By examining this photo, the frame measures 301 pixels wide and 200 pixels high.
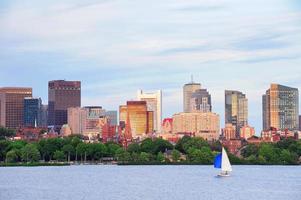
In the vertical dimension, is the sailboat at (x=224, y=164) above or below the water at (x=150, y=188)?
above

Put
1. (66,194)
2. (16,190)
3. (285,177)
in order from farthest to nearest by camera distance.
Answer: (285,177), (16,190), (66,194)

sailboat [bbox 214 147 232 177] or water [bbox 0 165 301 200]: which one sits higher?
sailboat [bbox 214 147 232 177]

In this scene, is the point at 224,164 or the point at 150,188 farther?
the point at 224,164

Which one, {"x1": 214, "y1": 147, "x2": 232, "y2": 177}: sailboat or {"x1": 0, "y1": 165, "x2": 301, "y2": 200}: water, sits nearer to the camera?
{"x1": 0, "y1": 165, "x2": 301, "y2": 200}: water

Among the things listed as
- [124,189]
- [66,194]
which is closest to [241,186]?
[124,189]

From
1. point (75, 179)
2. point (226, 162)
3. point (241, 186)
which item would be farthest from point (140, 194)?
point (226, 162)

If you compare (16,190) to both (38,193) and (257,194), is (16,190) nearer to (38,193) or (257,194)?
(38,193)

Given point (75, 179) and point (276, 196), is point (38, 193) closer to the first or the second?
point (276, 196)

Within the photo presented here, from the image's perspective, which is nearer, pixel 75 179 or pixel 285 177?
pixel 75 179

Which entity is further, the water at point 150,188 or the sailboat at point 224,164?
the sailboat at point 224,164

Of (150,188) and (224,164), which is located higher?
(224,164)

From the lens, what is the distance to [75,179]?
471 ft

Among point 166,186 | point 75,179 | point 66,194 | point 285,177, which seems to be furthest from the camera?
point 285,177

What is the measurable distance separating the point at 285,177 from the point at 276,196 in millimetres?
46069
